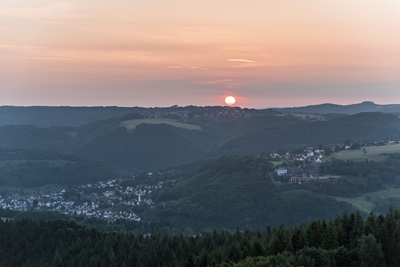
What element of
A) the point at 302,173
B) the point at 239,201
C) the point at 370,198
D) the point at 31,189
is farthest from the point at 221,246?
the point at 31,189

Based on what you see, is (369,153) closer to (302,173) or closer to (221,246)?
(302,173)

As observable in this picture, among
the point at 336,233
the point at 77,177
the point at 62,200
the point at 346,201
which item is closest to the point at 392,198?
the point at 346,201

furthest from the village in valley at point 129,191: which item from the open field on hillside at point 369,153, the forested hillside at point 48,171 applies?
the forested hillside at point 48,171

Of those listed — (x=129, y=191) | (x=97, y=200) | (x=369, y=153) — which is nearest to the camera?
(x=369, y=153)

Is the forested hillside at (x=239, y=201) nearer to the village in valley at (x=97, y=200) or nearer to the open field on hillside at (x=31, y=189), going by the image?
the village in valley at (x=97, y=200)

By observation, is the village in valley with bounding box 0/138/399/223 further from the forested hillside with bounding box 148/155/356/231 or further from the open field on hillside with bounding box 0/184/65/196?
the forested hillside with bounding box 148/155/356/231

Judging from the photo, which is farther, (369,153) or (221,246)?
(369,153)

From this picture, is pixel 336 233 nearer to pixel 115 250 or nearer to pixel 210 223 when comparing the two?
pixel 115 250
